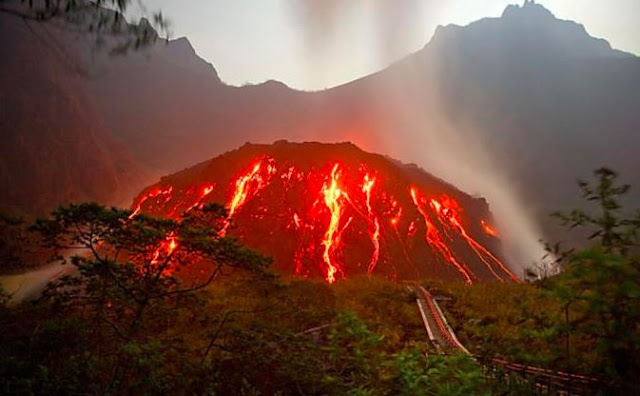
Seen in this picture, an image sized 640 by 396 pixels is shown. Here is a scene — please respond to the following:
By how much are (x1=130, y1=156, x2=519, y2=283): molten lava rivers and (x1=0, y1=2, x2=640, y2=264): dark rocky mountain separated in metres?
28.0

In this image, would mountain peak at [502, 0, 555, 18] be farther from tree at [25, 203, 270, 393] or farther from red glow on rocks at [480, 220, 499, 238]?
tree at [25, 203, 270, 393]

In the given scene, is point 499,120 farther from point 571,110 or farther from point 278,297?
point 278,297

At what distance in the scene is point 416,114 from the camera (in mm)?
148250

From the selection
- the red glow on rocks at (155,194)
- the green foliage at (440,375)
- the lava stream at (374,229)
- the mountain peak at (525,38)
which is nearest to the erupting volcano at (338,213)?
the lava stream at (374,229)

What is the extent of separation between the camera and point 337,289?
92.1 feet

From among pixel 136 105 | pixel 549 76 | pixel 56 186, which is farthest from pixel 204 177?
pixel 549 76

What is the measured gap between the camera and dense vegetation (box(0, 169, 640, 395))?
462 cm

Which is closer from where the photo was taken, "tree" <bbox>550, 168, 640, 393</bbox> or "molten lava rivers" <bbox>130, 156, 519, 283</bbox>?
"tree" <bbox>550, 168, 640, 393</bbox>

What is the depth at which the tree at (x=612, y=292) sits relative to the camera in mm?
4109

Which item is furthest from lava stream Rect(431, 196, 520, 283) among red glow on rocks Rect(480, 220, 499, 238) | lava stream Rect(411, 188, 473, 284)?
red glow on rocks Rect(480, 220, 499, 238)

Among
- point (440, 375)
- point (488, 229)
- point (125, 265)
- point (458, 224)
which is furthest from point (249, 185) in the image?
point (440, 375)

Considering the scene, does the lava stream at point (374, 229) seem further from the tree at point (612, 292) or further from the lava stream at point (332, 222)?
the tree at point (612, 292)

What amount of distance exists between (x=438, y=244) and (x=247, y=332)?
142 feet

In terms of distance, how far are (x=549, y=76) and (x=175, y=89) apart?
125426 mm
